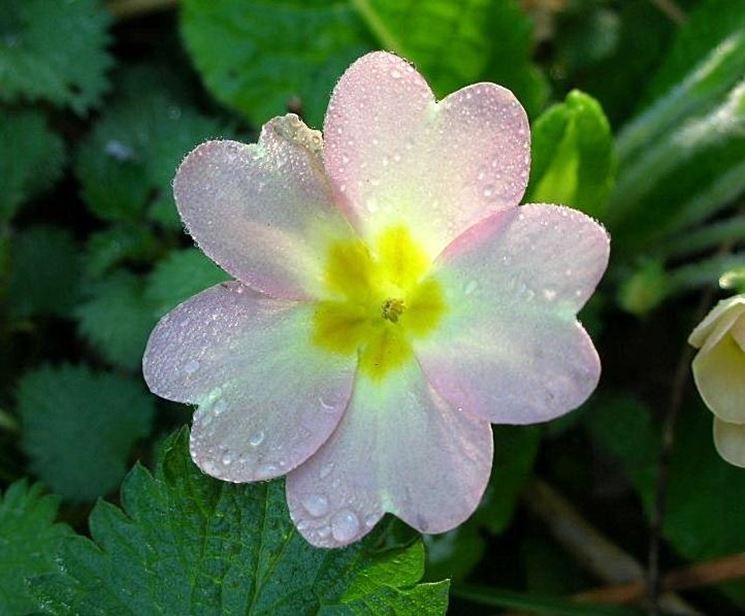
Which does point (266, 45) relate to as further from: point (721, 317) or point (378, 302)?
point (721, 317)

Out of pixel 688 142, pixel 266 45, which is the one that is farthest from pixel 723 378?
pixel 266 45

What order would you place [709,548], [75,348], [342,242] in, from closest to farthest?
1. [342,242]
2. [709,548]
3. [75,348]

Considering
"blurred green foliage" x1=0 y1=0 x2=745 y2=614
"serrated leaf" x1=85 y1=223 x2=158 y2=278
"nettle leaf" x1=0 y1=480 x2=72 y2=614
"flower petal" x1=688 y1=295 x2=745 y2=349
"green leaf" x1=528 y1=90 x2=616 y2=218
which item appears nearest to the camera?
"flower petal" x1=688 y1=295 x2=745 y2=349

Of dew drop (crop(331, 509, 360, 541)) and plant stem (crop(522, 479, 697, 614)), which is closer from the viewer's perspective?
dew drop (crop(331, 509, 360, 541))

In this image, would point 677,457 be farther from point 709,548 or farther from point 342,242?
point 342,242

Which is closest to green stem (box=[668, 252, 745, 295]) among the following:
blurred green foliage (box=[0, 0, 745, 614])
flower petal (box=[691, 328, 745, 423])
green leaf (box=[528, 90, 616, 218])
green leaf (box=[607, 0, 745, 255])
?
blurred green foliage (box=[0, 0, 745, 614])

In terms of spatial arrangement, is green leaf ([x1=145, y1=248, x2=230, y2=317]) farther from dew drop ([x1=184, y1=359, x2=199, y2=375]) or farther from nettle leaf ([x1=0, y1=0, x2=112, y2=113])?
nettle leaf ([x1=0, y1=0, x2=112, y2=113])

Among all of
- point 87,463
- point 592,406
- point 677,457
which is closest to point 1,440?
point 87,463
